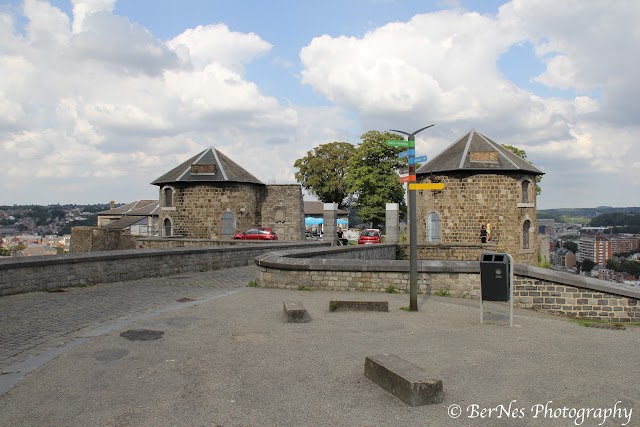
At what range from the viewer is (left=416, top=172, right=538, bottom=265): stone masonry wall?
30.3 meters

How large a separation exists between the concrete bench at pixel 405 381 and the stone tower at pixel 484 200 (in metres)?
25.8

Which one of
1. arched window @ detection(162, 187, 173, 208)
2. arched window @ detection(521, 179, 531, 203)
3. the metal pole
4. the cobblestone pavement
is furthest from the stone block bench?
arched window @ detection(162, 187, 173, 208)

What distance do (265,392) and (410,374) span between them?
1.47 metres

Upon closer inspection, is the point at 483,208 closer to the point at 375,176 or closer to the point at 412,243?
the point at 375,176

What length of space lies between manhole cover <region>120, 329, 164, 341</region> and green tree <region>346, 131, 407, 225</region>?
43478 millimetres

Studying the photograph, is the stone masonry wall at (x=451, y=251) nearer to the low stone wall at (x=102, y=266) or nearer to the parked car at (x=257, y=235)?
the parked car at (x=257, y=235)

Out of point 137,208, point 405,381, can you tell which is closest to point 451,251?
point 405,381

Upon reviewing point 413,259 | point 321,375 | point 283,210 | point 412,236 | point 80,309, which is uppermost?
point 283,210

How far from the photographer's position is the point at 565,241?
120m

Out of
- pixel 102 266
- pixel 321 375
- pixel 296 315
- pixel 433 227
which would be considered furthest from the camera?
pixel 433 227

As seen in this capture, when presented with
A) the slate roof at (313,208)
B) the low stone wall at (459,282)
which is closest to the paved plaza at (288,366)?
the low stone wall at (459,282)

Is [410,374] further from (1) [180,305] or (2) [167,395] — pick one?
(1) [180,305]

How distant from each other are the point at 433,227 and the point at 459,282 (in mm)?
20568

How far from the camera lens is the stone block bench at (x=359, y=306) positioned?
9.47 metres
